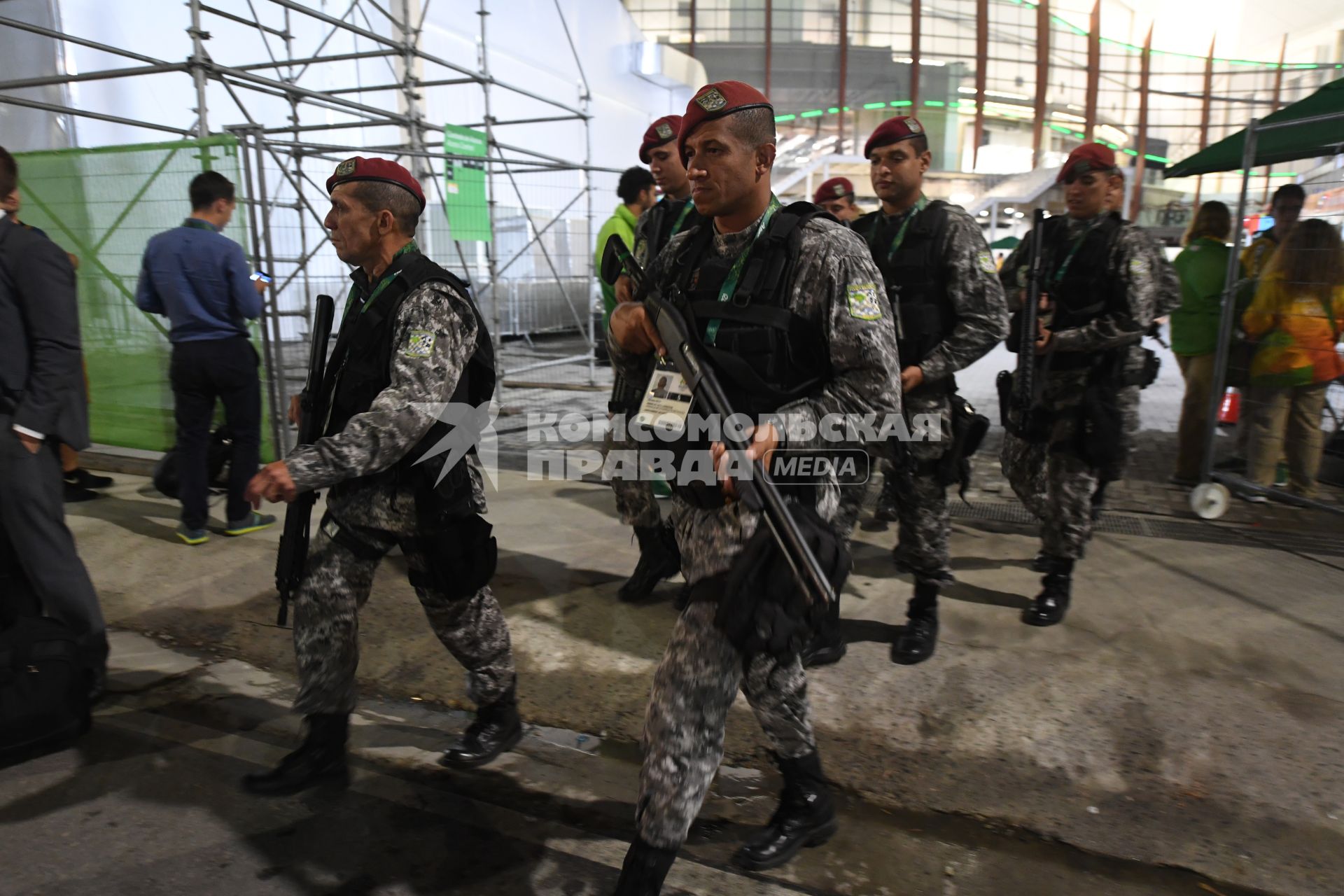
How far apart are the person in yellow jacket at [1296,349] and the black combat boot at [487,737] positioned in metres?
5.10

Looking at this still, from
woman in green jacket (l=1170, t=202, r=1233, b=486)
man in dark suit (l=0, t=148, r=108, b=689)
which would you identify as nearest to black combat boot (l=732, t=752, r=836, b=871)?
man in dark suit (l=0, t=148, r=108, b=689)

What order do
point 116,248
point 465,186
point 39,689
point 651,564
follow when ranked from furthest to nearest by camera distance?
point 465,186, point 116,248, point 651,564, point 39,689

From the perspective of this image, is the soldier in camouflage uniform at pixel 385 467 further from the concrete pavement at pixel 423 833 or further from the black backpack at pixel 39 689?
the black backpack at pixel 39 689

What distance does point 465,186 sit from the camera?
7508 mm

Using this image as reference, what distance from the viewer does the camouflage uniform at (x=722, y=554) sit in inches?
70.9

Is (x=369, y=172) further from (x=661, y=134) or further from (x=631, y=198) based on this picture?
(x=631, y=198)

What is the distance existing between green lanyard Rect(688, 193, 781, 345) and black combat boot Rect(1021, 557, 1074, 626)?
7.83ft

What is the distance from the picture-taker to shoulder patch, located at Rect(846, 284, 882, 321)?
72.8 inches

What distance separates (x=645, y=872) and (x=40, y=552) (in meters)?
2.43

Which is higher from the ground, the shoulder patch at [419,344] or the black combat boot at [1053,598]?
the shoulder patch at [419,344]

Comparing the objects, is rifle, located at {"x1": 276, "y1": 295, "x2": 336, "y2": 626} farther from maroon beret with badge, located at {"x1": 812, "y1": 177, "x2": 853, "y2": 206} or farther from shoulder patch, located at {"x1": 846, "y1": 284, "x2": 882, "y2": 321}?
maroon beret with badge, located at {"x1": 812, "y1": 177, "x2": 853, "y2": 206}

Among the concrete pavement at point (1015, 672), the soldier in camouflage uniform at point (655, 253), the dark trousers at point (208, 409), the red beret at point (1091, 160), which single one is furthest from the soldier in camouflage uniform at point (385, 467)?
the red beret at point (1091, 160)

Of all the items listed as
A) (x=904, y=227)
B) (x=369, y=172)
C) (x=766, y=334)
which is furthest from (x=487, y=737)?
(x=904, y=227)

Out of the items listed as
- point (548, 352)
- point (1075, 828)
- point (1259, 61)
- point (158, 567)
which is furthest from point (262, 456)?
point (1259, 61)
